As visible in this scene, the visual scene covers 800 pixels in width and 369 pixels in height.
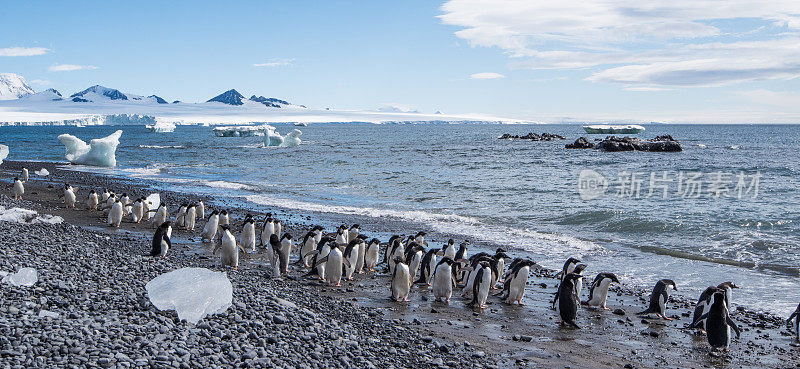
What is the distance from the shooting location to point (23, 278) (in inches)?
263

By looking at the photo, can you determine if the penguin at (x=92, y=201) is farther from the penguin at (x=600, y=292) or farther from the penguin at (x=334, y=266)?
the penguin at (x=600, y=292)

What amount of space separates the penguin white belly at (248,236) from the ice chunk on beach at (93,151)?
90.6 feet

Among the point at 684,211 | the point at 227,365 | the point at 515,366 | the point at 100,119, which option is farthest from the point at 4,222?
the point at 100,119

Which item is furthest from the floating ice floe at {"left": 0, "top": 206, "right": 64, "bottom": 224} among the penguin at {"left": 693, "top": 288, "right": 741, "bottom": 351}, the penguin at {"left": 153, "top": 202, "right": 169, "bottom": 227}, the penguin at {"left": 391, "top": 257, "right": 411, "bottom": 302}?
the penguin at {"left": 693, "top": 288, "right": 741, "bottom": 351}

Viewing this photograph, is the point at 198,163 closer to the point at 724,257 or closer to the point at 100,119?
the point at 724,257

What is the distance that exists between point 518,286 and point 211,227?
279 inches

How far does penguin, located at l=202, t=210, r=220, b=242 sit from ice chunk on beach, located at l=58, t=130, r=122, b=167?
2631cm

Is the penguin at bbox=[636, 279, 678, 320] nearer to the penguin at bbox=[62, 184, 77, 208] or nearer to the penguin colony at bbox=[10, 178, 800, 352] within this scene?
the penguin colony at bbox=[10, 178, 800, 352]

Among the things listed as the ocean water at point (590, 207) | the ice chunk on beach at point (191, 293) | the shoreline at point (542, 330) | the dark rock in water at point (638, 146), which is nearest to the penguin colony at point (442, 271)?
the shoreline at point (542, 330)

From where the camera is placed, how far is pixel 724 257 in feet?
43.7

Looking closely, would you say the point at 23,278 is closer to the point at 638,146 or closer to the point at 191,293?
the point at 191,293

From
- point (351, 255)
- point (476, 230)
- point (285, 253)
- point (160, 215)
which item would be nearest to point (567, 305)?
point (351, 255)

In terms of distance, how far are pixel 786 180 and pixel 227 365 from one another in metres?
31.9

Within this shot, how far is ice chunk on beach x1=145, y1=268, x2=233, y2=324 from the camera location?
6273 mm
